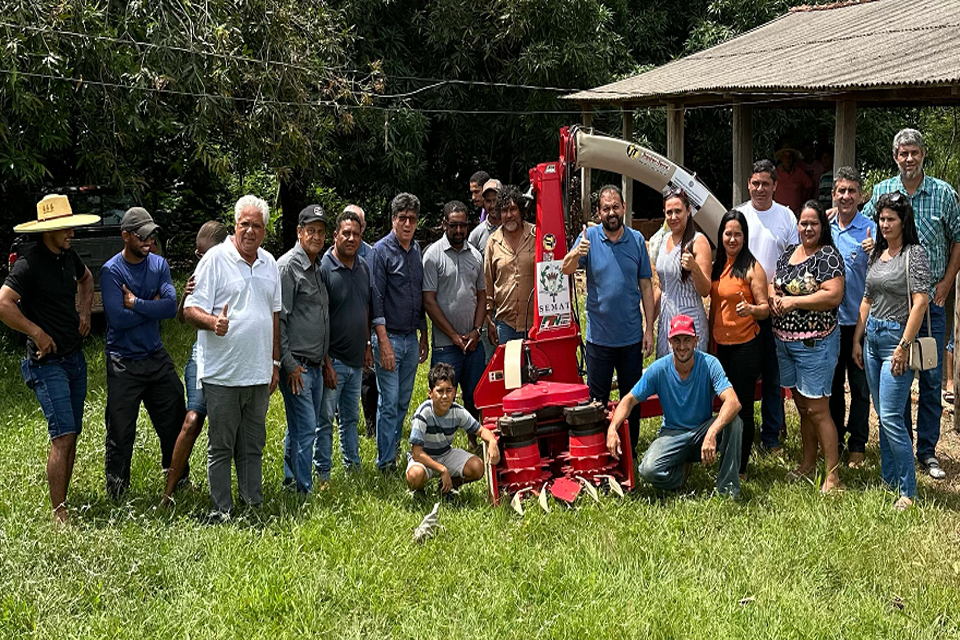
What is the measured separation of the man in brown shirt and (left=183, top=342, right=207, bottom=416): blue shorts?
89.1 inches

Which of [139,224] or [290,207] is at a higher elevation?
[139,224]

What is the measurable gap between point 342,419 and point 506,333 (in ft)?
4.77

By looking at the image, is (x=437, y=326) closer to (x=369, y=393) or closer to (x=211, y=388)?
(x=369, y=393)

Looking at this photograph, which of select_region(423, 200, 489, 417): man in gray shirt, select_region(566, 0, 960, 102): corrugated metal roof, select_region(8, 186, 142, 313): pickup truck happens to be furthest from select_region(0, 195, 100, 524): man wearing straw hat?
select_region(566, 0, 960, 102): corrugated metal roof

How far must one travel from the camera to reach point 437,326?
751 cm

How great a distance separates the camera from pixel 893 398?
6.20 m

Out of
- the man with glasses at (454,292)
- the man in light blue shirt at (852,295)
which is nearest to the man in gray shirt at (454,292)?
the man with glasses at (454,292)

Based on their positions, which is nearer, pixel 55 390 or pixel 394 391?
pixel 55 390

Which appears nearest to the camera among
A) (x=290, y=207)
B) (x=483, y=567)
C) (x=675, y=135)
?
(x=483, y=567)

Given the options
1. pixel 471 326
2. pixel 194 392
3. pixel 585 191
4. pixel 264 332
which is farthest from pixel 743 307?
pixel 585 191

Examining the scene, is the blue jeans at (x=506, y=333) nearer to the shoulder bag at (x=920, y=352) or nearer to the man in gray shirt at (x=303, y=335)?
the man in gray shirt at (x=303, y=335)

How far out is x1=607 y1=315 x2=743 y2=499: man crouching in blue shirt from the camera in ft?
20.7

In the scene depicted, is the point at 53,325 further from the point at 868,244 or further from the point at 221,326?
the point at 868,244

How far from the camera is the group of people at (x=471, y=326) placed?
6.00 meters
